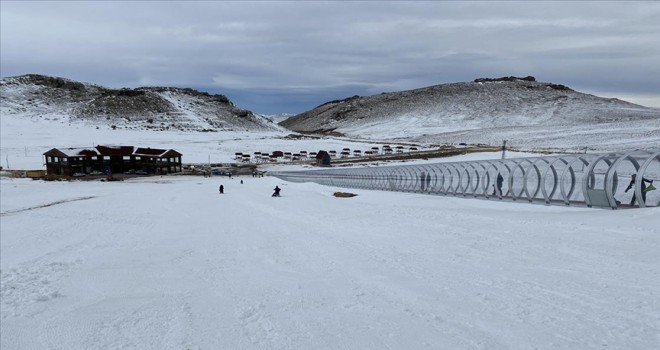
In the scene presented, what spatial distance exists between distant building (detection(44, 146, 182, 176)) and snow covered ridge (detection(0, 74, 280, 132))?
3011 inches

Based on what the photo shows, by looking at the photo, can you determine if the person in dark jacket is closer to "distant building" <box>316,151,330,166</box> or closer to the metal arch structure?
the metal arch structure

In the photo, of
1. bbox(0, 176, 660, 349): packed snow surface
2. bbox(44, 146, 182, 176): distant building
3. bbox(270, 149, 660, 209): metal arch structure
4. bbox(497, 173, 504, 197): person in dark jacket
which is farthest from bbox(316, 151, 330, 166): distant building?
bbox(0, 176, 660, 349): packed snow surface

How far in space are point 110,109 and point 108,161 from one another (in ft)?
373

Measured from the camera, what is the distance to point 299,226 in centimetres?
1719

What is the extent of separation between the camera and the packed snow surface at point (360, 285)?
6.74 meters

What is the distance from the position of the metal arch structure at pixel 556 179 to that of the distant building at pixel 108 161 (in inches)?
1824

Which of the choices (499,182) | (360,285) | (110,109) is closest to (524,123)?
(499,182)

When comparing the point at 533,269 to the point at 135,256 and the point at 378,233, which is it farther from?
the point at 135,256

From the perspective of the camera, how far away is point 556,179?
1747 cm

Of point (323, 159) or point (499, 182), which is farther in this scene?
point (323, 159)

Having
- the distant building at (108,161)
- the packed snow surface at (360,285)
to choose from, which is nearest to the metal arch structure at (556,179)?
the packed snow surface at (360,285)

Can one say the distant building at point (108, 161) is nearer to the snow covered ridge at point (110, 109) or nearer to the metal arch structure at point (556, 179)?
the metal arch structure at point (556, 179)

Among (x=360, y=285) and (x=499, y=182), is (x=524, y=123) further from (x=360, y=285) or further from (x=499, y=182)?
(x=360, y=285)

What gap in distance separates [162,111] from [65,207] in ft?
492
